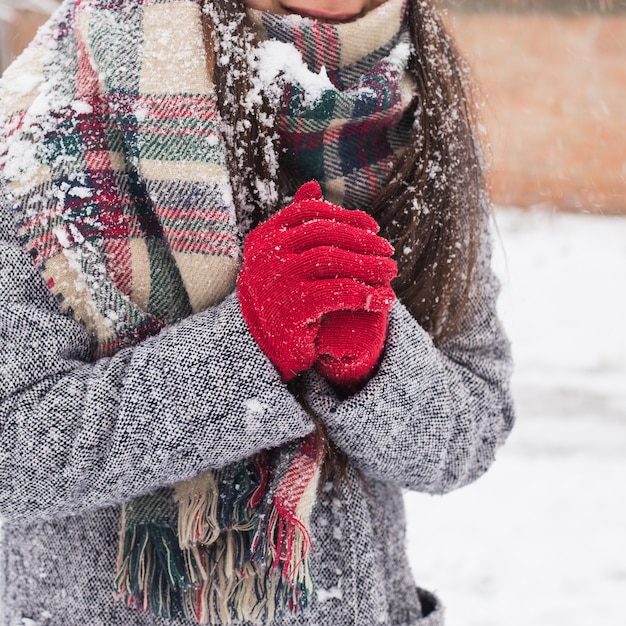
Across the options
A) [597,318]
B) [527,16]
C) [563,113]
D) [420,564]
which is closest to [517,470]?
[420,564]

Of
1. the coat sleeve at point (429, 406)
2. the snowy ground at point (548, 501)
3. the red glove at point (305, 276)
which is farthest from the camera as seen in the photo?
the snowy ground at point (548, 501)

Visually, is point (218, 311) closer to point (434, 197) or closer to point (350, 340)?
point (350, 340)

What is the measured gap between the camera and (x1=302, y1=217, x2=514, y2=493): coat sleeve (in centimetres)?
99

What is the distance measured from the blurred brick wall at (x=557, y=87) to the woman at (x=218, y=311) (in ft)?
18.0

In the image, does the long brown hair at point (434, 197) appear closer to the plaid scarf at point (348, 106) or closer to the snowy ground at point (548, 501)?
the plaid scarf at point (348, 106)

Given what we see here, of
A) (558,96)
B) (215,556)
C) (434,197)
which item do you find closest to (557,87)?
(558,96)

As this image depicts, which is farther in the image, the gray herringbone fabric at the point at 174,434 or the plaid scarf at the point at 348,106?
the plaid scarf at the point at 348,106

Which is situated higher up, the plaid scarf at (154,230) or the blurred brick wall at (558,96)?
the plaid scarf at (154,230)

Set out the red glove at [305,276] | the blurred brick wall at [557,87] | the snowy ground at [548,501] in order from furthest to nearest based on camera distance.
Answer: the blurred brick wall at [557,87]
the snowy ground at [548,501]
the red glove at [305,276]

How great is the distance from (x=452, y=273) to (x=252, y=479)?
477 millimetres

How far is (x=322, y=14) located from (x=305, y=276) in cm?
51

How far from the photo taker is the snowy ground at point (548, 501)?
251cm

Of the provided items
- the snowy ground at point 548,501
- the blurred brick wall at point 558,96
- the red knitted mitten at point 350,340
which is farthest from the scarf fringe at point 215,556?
the blurred brick wall at point 558,96

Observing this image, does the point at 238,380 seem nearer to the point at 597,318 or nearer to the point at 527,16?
the point at 597,318
